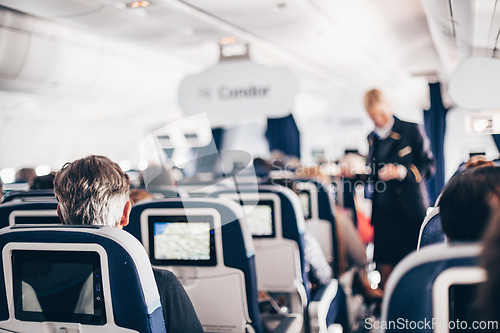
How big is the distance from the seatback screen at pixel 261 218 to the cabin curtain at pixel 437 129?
4.30 m

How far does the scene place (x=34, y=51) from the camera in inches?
150

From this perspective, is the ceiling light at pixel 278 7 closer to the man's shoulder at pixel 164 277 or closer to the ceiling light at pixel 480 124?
the ceiling light at pixel 480 124

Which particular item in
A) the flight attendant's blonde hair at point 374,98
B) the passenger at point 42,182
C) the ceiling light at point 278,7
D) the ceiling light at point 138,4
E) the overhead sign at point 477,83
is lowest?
the passenger at point 42,182

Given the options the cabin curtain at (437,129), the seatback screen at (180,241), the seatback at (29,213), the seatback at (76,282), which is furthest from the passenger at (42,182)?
the cabin curtain at (437,129)

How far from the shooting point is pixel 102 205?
1459 millimetres

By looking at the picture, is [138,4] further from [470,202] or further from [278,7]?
[470,202]

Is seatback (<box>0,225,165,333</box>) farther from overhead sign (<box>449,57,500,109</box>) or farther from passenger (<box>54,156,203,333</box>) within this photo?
overhead sign (<box>449,57,500,109</box>)

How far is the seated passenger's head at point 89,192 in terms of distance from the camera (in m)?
1.44

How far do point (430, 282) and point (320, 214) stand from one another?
2.69 meters

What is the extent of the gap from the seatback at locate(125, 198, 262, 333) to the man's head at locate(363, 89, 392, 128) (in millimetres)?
1501

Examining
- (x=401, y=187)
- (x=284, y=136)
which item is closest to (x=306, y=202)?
(x=401, y=187)

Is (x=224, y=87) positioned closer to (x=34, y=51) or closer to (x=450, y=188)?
(x=34, y=51)

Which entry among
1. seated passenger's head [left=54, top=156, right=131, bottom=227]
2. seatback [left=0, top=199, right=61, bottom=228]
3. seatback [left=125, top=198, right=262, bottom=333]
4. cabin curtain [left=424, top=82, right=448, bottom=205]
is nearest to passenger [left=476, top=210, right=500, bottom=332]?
seated passenger's head [left=54, top=156, right=131, bottom=227]

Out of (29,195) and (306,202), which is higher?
(29,195)
